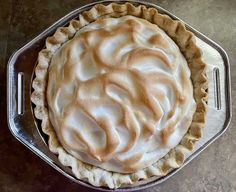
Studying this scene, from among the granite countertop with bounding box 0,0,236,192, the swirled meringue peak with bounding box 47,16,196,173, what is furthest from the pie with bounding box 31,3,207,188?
the granite countertop with bounding box 0,0,236,192

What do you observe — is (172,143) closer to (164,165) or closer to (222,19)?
(164,165)

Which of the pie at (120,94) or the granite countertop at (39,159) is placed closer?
the pie at (120,94)

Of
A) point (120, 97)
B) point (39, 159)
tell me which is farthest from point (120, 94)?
point (39, 159)

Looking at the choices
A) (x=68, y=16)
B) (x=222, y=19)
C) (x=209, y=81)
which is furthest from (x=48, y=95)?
(x=222, y=19)

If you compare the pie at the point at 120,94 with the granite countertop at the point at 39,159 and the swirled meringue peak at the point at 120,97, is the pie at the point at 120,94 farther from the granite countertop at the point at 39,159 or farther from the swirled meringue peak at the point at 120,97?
the granite countertop at the point at 39,159

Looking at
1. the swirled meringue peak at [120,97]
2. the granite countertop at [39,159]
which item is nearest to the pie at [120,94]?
the swirled meringue peak at [120,97]
